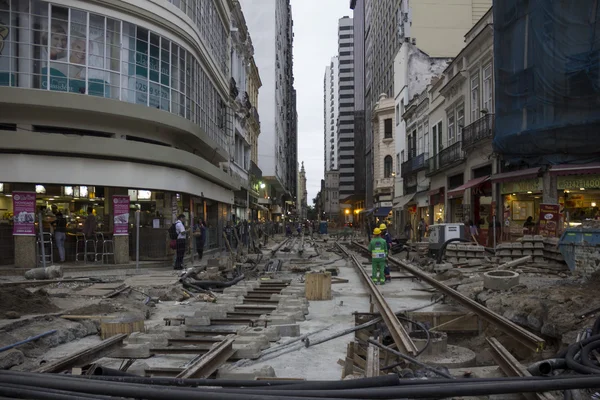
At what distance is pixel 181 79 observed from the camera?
22.3m

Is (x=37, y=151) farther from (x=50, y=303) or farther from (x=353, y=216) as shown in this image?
(x=353, y=216)

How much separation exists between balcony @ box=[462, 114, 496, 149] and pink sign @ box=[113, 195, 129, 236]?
16.6 metres

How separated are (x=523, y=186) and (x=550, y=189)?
223 centimetres

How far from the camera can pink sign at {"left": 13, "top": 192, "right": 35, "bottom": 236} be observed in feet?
51.4

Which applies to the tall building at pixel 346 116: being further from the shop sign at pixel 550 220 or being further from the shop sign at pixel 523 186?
the shop sign at pixel 550 220

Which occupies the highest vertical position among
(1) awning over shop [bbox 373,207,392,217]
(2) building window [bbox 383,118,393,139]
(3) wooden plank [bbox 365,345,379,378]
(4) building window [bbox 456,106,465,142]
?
(2) building window [bbox 383,118,393,139]

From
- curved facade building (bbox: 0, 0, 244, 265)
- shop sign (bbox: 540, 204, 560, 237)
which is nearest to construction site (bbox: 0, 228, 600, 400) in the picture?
shop sign (bbox: 540, 204, 560, 237)

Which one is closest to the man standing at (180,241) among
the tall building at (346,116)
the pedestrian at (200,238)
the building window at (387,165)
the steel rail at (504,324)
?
Result: the pedestrian at (200,238)

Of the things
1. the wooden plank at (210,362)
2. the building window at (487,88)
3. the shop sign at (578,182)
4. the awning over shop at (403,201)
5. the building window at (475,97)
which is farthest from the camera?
the awning over shop at (403,201)

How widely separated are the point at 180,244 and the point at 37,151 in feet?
20.1

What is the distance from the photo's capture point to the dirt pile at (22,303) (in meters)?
9.23

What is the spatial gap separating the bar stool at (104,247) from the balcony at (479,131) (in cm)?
1739

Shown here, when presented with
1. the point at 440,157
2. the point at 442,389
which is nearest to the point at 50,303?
the point at 442,389

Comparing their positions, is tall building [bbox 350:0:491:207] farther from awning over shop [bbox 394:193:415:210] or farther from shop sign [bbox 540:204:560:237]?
shop sign [bbox 540:204:560:237]
